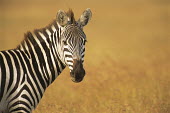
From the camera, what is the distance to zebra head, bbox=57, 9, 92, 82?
6469mm

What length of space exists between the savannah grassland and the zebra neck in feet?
0.80

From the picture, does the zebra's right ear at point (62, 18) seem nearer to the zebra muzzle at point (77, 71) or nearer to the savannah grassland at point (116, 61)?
the savannah grassland at point (116, 61)

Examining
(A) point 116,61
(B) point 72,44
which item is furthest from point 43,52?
(A) point 116,61

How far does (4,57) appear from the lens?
6.64 meters

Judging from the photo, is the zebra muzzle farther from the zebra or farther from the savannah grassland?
the savannah grassland

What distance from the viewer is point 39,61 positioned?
22.7 ft

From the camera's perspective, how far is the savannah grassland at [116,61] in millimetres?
10383

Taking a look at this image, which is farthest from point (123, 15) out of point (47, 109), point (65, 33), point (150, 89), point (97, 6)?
point (65, 33)

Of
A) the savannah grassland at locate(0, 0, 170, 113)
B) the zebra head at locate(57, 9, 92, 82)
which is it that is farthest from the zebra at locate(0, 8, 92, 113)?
the savannah grassland at locate(0, 0, 170, 113)

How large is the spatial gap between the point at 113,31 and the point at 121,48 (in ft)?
18.1

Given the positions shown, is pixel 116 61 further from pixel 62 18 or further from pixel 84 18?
pixel 62 18

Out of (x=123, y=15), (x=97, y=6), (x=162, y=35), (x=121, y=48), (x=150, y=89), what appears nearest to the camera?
(x=150, y=89)

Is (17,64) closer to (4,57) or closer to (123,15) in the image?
(4,57)

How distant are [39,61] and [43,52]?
0.60 ft
